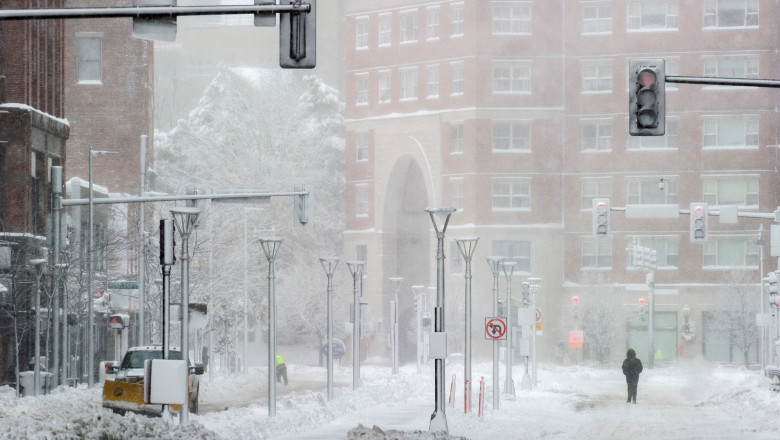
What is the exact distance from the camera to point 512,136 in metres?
101

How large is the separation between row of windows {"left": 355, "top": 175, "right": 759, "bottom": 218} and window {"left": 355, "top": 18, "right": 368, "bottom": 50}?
40.8ft

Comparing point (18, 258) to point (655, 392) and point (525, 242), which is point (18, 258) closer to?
point (655, 392)

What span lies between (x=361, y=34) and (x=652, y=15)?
69.7 ft

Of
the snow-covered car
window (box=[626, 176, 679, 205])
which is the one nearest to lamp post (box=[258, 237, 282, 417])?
the snow-covered car

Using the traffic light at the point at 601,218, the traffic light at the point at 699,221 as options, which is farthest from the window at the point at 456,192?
the traffic light at the point at 699,221

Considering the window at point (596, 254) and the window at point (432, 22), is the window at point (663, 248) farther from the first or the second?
the window at point (432, 22)

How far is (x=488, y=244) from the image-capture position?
330 feet

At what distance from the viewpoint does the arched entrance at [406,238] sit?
105938 mm

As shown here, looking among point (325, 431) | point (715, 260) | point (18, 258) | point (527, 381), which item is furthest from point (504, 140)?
point (325, 431)

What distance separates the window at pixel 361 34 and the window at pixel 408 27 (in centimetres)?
314

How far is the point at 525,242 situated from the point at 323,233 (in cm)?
1778

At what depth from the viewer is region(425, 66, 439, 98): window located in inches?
4072

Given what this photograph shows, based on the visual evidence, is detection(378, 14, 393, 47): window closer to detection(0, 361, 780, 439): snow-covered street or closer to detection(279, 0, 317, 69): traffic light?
detection(0, 361, 780, 439): snow-covered street

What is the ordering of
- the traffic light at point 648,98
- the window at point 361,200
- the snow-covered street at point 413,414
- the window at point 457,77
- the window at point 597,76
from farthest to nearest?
the window at point 361,200
the window at point 457,77
the window at point 597,76
the snow-covered street at point 413,414
the traffic light at point 648,98
